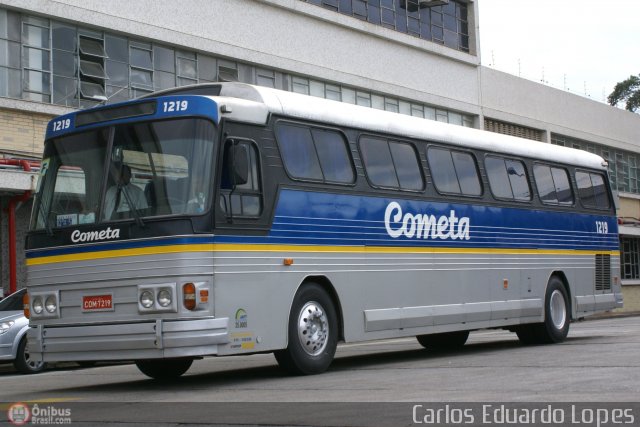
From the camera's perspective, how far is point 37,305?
1341 cm

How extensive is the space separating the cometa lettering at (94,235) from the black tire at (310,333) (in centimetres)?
239

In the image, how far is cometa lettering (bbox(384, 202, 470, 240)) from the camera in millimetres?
15789

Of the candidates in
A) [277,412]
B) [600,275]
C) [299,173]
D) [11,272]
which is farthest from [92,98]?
[277,412]

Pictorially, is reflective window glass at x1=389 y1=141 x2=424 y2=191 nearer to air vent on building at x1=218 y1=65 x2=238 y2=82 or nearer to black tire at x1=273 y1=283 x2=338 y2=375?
black tire at x1=273 y1=283 x2=338 y2=375

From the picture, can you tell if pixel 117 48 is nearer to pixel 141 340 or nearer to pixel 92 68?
pixel 92 68

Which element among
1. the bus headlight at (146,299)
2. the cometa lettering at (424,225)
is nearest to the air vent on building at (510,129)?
the cometa lettering at (424,225)

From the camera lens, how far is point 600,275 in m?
21.5

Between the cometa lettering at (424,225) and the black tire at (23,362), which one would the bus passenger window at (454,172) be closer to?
the cometa lettering at (424,225)

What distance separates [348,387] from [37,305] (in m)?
4.06

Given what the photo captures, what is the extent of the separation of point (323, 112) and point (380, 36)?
25.5 meters

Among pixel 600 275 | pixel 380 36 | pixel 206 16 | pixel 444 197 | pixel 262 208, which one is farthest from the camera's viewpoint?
pixel 380 36

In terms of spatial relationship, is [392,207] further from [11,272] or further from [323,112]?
[11,272]

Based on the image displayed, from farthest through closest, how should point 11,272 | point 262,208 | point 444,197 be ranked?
point 11,272
point 444,197
point 262,208

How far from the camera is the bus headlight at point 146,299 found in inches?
488
